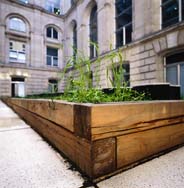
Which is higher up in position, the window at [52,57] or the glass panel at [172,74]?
the window at [52,57]

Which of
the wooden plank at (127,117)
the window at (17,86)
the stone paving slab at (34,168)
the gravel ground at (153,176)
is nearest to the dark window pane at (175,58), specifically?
the wooden plank at (127,117)

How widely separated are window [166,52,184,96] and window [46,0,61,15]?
17.6 metres

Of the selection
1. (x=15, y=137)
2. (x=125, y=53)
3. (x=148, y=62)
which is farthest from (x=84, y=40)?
(x=15, y=137)

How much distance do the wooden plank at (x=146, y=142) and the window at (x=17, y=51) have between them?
19.3 meters

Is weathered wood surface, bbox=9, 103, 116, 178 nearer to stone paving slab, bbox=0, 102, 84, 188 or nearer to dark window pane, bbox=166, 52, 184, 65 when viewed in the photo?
stone paving slab, bbox=0, 102, 84, 188

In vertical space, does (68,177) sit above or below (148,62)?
below

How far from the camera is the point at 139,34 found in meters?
10.1

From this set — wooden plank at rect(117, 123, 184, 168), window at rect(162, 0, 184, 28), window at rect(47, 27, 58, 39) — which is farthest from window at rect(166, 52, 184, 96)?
window at rect(47, 27, 58, 39)

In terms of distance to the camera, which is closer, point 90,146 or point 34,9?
point 90,146

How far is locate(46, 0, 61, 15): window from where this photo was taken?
2070 cm

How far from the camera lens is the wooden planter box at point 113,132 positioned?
1143 mm

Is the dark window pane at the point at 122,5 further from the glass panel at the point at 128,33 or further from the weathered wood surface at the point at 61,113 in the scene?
the weathered wood surface at the point at 61,113

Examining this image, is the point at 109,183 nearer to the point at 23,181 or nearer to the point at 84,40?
the point at 23,181

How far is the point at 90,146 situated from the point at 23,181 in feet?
1.83
